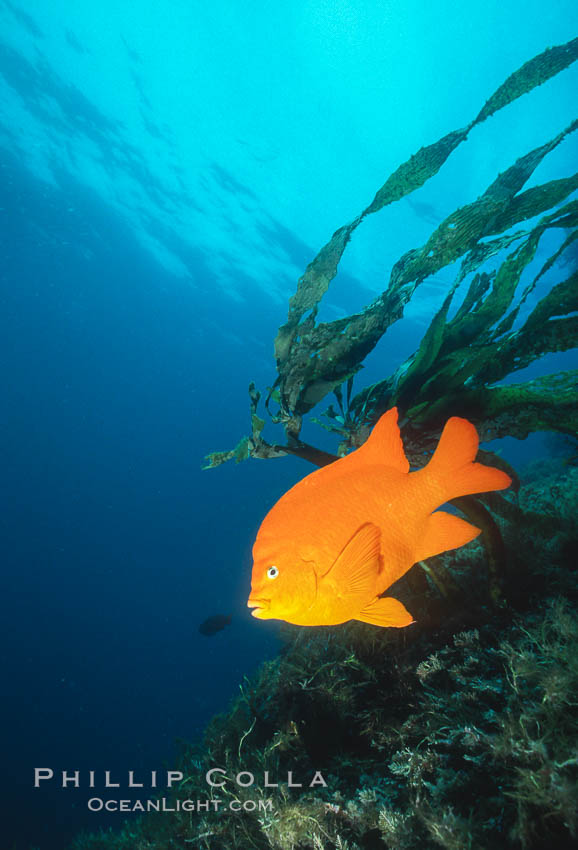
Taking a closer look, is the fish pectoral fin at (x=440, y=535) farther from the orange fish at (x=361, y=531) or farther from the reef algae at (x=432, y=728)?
the reef algae at (x=432, y=728)

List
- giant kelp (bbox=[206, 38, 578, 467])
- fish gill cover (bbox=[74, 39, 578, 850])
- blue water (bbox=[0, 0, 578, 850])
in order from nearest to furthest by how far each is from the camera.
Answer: fish gill cover (bbox=[74, 39, 578, 850]), giant kelp (bbox=[206, 38, 578, 467]), blue water (bbox=[0, 0, 578, 850])

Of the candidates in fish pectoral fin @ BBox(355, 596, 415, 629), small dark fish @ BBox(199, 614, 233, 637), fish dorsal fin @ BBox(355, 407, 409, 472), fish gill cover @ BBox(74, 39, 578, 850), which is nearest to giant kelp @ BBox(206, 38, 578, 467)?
fish gill cover @ BBox(74, 39, 578, 850)

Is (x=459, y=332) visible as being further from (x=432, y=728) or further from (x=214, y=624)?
(x=214, y=624)

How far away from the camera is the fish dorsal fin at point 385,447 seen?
1149 millimetres

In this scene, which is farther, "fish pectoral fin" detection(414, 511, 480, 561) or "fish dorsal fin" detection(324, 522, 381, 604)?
"fish pectoral fin" detection(414, 511, 480, 561)

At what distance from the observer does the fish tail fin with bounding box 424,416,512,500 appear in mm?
1057

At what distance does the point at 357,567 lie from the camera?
0.94 metres

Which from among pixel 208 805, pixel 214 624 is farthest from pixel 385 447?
pixel 214 624

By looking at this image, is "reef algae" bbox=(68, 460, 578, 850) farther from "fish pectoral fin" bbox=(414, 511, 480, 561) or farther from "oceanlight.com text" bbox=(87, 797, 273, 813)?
"fish pectoral fin" bbox=(414, 511, 480, 561)

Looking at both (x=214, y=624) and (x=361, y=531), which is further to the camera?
(x=214, y=624)

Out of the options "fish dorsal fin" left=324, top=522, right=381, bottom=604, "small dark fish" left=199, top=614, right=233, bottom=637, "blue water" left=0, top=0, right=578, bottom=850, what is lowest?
"fish dorsal fin" left=324, top=522, right=381, bottom=604

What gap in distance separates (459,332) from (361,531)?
1.73 m

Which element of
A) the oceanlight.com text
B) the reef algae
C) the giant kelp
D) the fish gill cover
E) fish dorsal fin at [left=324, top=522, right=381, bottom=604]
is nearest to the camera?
fish dorsal fin at [left=324, top=522, right=381, bottom=604]

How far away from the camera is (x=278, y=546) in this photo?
986 mm
